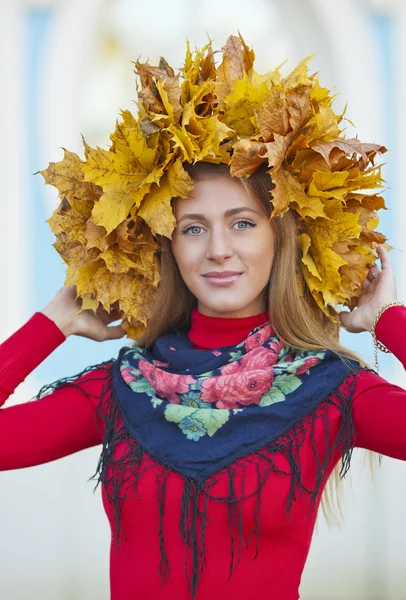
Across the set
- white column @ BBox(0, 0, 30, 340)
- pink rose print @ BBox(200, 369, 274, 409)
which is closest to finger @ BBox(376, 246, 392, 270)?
pink rose print @ BBox(200, 369, 274, 409)

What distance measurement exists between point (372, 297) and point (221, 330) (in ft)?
0.98

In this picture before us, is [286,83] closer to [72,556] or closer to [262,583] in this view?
[262,583]

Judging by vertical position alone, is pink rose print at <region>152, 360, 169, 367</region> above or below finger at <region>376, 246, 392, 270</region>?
below

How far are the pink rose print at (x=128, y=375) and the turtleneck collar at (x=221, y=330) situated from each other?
0.14 m

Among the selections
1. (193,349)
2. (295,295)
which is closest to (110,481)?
(193,349)

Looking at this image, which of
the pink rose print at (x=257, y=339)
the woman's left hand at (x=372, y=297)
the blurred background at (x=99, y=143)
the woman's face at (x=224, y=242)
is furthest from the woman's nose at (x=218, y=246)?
the blurred background at (x=99, y=143)

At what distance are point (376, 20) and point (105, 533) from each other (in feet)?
6.63

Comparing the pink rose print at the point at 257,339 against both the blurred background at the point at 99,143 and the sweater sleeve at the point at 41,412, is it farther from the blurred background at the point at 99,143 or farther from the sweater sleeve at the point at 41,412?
the blurred background at the point at 99,143

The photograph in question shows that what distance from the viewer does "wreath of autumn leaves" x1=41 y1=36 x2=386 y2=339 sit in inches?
61.1

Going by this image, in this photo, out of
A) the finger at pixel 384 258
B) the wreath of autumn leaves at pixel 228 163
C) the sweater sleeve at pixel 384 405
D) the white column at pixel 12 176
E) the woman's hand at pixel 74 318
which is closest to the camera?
the sweater sleeve at pixel 384 405

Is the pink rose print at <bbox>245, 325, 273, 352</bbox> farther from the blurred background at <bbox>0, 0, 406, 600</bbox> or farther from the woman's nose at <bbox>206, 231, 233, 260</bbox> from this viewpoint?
the blurred background at <bbox>0, 0, 406, 600</bbox>

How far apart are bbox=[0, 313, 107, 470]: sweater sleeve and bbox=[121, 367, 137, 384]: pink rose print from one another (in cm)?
6

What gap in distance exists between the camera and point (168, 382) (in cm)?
164

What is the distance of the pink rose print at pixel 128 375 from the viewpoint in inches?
66.5
